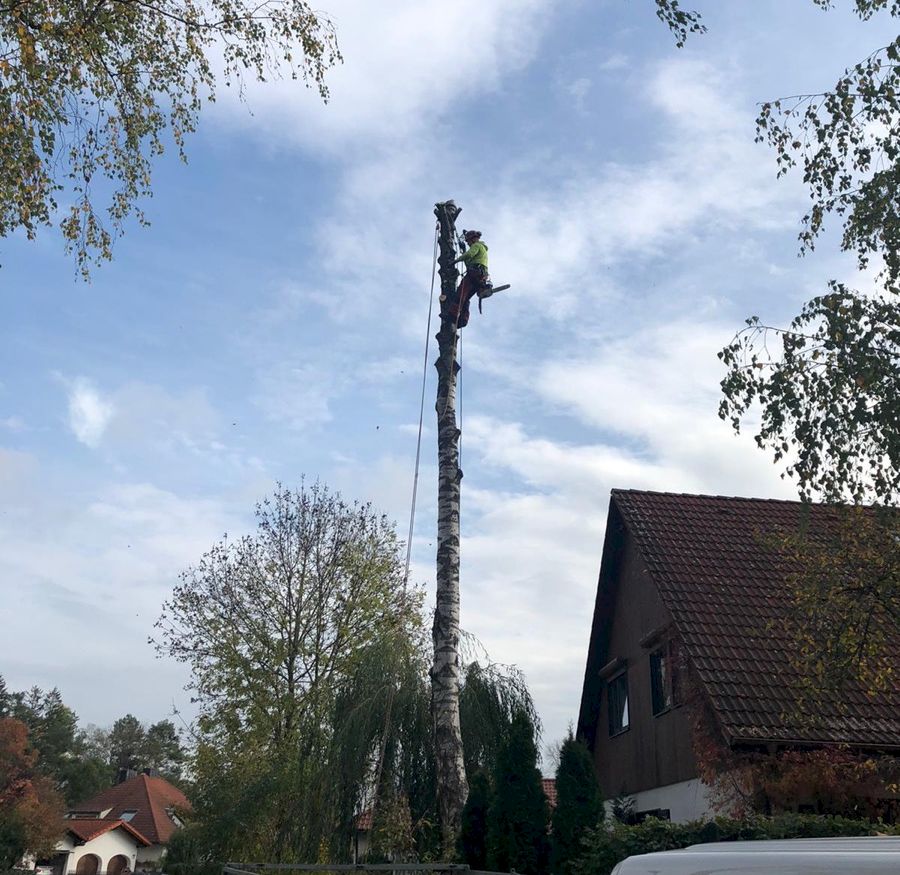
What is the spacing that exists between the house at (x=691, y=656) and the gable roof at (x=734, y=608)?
0.02 m

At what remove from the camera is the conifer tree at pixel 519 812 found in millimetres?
11508

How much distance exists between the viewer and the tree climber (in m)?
14.0

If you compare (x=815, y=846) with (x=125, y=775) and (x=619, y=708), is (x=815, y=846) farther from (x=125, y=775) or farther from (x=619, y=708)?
(x=125, y=775)

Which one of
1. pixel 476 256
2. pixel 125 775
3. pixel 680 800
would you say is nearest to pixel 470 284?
pixel 476 256

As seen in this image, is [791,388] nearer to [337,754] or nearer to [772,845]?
[337,754]

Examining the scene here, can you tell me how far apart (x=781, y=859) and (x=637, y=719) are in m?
17.0

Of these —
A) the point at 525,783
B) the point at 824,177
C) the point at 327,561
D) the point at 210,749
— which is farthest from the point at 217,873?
the point at 824,177

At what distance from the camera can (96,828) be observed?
60281mm

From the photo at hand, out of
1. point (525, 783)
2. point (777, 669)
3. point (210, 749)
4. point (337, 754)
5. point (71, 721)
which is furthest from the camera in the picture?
point (71, 721)

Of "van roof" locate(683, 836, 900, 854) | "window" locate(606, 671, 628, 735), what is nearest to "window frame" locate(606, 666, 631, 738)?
"window" locate(606, 671, 628, 735)

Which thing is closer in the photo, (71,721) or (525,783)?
(525,783)

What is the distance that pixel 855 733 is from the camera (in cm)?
1476

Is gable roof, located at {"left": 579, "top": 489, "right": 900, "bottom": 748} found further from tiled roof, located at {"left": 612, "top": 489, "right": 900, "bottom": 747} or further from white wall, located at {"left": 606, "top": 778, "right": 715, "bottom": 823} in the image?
white wall, located at {"left": 606, "top": 778, "right": 715, "bottom": 823}

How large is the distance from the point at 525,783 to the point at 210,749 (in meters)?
18.6
